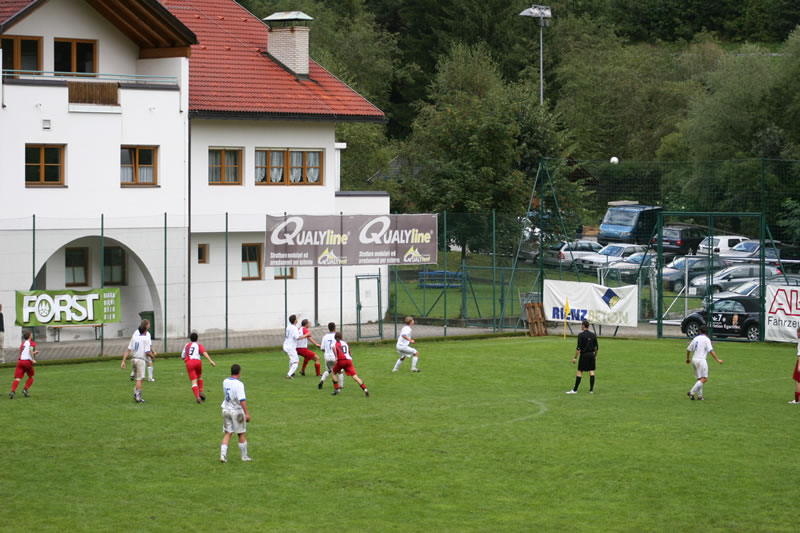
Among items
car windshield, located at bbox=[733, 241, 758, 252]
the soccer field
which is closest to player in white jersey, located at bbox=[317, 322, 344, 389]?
the soccer field

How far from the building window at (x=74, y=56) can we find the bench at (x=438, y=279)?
13.8 m

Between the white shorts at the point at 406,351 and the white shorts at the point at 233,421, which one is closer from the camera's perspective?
the white shorts at the point at 233,421

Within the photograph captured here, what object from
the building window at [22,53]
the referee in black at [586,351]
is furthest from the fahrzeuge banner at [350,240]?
the referee in black at [586,351]

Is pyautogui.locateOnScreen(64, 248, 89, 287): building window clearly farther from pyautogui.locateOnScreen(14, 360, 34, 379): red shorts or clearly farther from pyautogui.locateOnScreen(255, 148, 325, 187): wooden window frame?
pyautogui.locateOnScreen(14, 360, 34, 379): red shorts

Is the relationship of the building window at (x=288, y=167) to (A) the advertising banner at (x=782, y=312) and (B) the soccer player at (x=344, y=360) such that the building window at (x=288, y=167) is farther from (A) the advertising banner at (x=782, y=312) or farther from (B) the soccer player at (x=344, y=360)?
(A) the advertising banner at (x=782, y=312)

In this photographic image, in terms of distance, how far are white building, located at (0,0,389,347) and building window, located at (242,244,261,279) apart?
0.17 feet

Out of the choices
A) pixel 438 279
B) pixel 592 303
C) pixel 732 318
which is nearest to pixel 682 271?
pixel 592 303

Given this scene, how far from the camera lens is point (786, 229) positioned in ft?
129

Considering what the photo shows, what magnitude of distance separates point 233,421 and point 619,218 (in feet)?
125

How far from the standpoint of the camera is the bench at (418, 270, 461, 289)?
41.5m

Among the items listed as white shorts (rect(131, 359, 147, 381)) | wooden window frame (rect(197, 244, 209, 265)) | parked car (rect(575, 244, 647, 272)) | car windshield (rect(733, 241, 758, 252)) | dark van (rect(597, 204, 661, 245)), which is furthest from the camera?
parked car (rect(575, 244, 647, 272))

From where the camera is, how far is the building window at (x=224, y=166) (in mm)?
40062

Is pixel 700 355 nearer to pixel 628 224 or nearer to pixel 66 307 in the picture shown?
pixel 66 307

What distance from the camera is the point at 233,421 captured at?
62.2 feet
